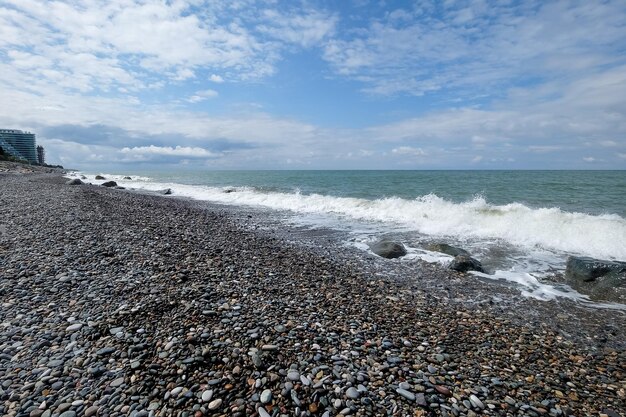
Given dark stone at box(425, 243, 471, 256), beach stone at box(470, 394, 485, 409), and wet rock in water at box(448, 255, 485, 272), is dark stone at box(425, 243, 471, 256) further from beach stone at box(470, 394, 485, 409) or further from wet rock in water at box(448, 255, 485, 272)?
beach stone at box(470, 394, 485, 409)

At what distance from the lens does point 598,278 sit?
811 centimetres

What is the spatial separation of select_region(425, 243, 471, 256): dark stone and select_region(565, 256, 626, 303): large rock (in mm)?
2707

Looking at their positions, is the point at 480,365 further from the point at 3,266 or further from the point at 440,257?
the point at 3,266

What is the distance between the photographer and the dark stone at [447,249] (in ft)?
34.3

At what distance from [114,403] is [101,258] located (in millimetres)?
5441

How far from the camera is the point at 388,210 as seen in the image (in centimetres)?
1914

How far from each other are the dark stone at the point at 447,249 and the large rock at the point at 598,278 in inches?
107

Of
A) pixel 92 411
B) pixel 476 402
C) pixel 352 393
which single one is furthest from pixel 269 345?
pixel 476 402

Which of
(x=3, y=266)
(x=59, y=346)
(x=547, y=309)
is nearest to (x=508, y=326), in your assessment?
(x=547, y=309)

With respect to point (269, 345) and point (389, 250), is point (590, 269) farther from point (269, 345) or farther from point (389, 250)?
point (269, 345)

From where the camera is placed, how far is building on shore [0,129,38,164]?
122 meters

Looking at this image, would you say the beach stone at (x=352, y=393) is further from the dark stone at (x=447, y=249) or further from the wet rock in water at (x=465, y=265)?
the dark stone at (x=447, y=249)

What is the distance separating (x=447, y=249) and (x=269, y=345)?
829 cm

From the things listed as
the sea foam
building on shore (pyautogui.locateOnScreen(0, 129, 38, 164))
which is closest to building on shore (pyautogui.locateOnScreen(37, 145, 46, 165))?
building on shore (pyautogui.locateOnScreen(0, 129, 38, 164))
